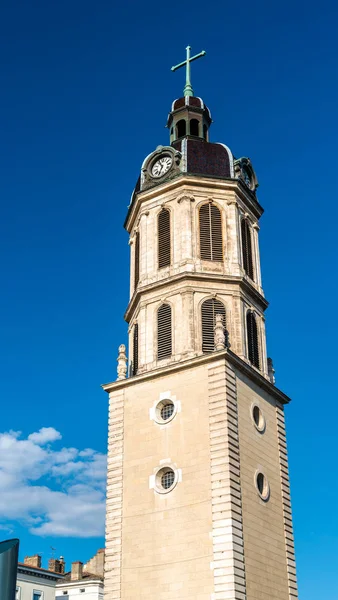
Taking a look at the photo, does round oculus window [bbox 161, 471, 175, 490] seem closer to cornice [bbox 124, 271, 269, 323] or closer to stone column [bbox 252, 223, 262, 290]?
cornice [bbox 124, 271, 269, 323]

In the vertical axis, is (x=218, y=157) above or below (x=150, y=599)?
above

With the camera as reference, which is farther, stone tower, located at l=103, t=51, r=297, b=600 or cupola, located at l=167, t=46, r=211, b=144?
cupola, located at l=167, t=46, r=211, b=144

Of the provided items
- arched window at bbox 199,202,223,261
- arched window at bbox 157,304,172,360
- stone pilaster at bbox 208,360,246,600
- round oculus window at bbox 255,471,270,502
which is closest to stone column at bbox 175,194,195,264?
arched window at bbox 199,202,223,261

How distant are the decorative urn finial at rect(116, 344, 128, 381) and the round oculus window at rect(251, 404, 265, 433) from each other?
632 cm

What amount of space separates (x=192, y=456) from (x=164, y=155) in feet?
52.9

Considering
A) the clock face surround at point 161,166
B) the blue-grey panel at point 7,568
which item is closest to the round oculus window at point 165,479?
the clock face surround at point 161,166

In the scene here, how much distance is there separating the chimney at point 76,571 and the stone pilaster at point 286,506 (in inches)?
1270

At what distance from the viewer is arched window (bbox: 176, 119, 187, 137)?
1610 inches

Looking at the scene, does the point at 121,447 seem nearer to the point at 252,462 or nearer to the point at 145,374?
the point at 145,374

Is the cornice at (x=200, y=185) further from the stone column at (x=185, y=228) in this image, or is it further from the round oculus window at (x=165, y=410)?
the round oculus window at (x=165, y=410)

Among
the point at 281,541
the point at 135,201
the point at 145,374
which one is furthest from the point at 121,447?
the point at 135,201

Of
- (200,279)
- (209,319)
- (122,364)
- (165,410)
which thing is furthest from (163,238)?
(165,410)

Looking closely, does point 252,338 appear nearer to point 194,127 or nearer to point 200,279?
point 200,279

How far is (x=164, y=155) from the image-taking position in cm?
Answer: 3806
